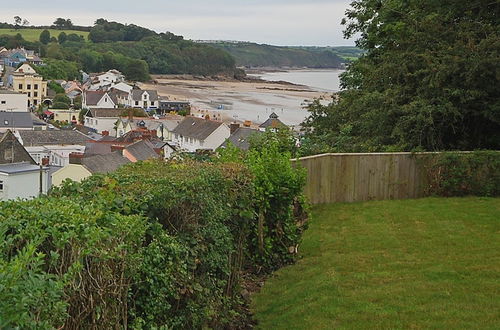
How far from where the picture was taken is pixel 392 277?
8922mm

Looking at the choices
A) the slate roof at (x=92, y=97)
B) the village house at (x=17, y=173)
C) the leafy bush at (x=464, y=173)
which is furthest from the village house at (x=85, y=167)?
the slate roof at (x=92, y=97)

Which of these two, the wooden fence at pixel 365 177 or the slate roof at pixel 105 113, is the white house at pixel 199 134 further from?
the wooden fence at pixel 365 177

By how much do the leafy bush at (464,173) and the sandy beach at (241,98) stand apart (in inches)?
1680

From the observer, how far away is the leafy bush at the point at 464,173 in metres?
15.9

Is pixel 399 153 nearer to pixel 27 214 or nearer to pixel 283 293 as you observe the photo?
pixel 283 293

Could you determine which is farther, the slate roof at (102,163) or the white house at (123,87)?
the white house at (123,87)

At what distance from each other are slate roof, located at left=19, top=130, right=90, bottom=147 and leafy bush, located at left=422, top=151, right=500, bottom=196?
41.0m

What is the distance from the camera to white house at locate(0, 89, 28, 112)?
88.8 metres

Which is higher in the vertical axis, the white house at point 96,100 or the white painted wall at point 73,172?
the white house at point 96,100

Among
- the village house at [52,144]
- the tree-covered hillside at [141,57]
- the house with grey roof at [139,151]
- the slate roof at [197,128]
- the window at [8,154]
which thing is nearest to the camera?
the window at [8,154]

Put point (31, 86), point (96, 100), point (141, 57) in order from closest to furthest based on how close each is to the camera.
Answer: point (96, 100) < point (31, 86) < point (141, 57)

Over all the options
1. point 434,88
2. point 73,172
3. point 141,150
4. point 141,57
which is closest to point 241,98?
point 141,150

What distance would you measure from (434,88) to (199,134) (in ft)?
144

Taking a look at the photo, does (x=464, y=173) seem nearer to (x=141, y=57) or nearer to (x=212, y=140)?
(x=212, y=140)
